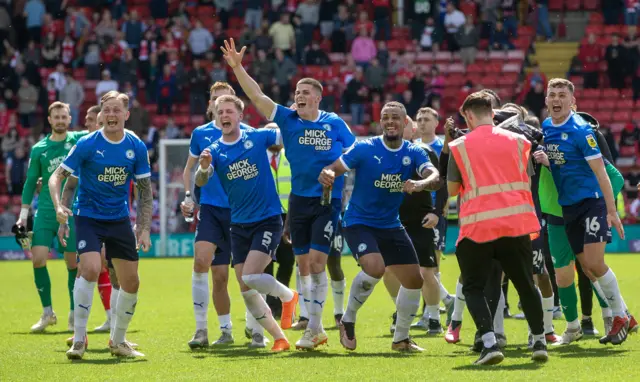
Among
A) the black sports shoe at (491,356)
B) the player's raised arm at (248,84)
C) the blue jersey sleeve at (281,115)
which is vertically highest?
the player's raised arm at (248,84)

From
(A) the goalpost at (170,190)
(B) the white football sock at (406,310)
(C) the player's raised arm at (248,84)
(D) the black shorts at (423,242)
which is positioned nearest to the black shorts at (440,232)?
(D) the black shorts at (423,242)

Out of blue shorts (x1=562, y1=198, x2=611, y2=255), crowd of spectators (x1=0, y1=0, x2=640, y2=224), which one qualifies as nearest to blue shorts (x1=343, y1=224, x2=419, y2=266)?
blue shorts (x1=562, y1=198, x2=611, y2=255)

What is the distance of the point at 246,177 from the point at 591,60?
22140 millimetres

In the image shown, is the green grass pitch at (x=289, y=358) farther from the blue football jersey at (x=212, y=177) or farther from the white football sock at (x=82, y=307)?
the blue football jersey at (x=212, y=177)

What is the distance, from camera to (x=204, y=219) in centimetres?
1183

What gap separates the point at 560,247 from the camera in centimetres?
1131

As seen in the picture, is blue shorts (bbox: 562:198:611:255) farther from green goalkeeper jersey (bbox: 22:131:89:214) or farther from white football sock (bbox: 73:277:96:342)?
green goalkeeper jersey (bbox: 22:131:89:214)

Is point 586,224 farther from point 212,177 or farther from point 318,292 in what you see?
point 212,177

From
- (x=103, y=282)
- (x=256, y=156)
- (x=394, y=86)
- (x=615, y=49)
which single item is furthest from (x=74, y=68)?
(x=256, y=156)

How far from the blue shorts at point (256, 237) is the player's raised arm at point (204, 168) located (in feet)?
1.96

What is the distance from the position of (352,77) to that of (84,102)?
302 inches

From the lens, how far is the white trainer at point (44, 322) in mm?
13758

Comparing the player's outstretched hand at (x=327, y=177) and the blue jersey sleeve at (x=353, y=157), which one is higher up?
the blue jersey sleeve at (x=353, y=157)

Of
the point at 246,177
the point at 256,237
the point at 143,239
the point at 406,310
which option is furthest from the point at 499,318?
the point at 143,239
